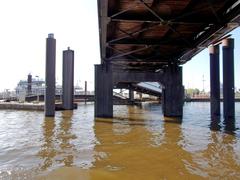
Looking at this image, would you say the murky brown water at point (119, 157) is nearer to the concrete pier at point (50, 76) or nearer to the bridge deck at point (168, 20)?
the bridge deck at point (168, 20)

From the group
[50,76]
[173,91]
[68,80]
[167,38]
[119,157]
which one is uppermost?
[167,38]

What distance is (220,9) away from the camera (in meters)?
13.9

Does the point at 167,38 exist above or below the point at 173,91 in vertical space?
above

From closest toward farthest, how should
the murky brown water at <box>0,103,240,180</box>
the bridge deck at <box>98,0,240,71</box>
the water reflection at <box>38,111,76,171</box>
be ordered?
the murky brown water at <box>0,103,240,180</box> → the water reflection at <box>38,111,76,171</box> → the bridge deck at <box>98,0,240,71</box>

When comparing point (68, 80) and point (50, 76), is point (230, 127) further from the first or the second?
point (68, 80)

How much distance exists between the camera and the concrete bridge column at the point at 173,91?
2380 cm

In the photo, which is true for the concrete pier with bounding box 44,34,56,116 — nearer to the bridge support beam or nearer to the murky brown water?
the murky brown water

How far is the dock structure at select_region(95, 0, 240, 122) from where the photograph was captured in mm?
13570

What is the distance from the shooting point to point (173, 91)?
23859 mm

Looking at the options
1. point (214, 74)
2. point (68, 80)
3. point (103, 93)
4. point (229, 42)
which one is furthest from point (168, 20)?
point (68, 80)

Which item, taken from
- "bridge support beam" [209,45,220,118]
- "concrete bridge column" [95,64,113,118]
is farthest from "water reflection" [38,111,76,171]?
"bridge support beam" [209,45,220,118]

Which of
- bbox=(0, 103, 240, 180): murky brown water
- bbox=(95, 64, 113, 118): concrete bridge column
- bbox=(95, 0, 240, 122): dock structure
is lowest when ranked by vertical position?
bbox=(0, 103, 240, 180): murky brown water

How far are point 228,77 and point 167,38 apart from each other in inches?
228

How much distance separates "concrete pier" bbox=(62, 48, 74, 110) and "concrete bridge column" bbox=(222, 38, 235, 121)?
17066 millimetres
